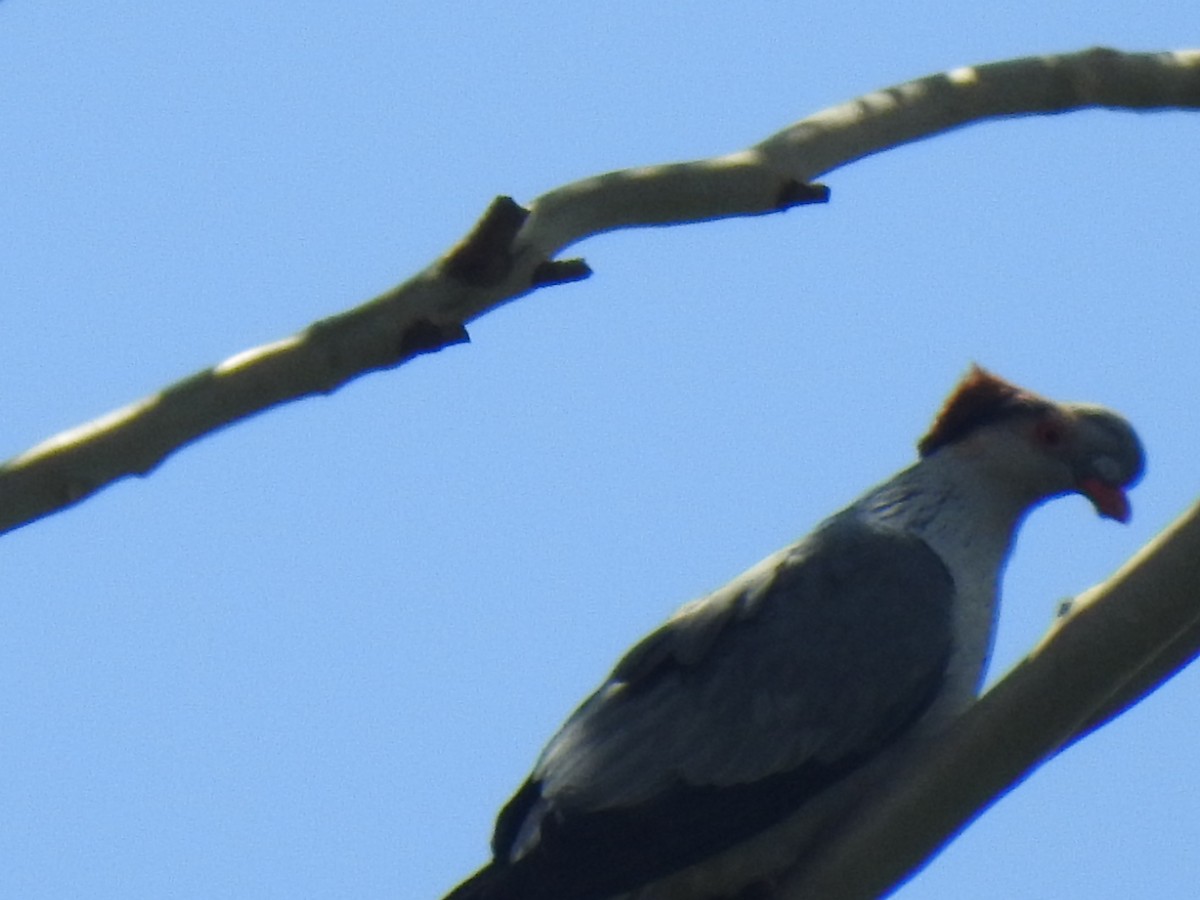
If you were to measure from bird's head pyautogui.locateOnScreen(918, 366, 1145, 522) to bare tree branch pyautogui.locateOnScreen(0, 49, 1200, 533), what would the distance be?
1.53m

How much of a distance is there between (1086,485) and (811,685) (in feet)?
4.84

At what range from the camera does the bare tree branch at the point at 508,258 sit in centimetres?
387

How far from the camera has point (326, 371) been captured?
4.05 metres

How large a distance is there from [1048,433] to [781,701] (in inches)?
63.7

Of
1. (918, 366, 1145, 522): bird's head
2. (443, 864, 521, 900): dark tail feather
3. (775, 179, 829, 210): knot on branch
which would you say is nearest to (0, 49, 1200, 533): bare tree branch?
(775, 179, 829, 210): knot on branch

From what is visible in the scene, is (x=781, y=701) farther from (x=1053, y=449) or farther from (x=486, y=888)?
(x=1053, y=449)

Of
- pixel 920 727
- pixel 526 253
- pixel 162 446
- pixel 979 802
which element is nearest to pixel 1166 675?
pixel 979 802

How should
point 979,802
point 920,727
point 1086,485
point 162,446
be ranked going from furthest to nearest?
point 1086,485 < point 920,727 < point 979,802 < point 162,446

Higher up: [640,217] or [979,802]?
[640,217]

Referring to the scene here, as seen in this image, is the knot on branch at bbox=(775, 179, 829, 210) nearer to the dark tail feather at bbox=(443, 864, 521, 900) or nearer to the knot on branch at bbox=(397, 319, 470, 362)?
the knot on branch at bbox=(397, 319, 470, 362)

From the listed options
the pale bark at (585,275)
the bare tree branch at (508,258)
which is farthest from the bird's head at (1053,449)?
the pale bark at (585,275)

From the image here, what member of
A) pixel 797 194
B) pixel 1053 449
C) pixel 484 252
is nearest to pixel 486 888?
pixel 484 252

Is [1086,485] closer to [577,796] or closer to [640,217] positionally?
[577,796]

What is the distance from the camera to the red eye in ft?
21.8
